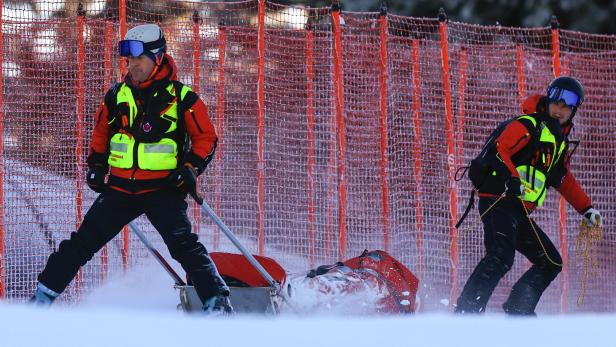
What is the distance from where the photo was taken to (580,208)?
797 centimetres

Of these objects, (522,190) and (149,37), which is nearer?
(149,37)

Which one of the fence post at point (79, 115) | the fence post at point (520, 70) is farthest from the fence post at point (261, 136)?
the fence post at point (520, 70)

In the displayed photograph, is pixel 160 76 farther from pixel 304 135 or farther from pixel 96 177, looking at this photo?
pixel 304 135

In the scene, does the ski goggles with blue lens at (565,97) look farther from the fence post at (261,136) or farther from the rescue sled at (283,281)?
A: the fence post at (261,136)

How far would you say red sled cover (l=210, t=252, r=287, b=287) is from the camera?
7.25 meters

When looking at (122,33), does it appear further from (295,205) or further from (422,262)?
(422,262)

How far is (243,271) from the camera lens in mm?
7293

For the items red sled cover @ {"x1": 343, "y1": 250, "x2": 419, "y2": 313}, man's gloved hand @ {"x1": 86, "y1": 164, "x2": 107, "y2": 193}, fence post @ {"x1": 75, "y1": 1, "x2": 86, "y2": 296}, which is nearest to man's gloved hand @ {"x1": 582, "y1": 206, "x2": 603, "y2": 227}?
red sled cover @ {"x1": 343, "y1": 250, "x2": 419, "y2": 313}

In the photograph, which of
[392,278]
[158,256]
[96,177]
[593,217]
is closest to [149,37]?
[96,177]

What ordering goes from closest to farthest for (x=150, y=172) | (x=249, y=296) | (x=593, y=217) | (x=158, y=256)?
A: (x=150, y=172) → (x=158, y=256) → (x=249, y=296) → (x=593, y=217)

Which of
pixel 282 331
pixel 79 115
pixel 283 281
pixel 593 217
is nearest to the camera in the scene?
pixel 282 331

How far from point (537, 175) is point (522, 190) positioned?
331 millimetres

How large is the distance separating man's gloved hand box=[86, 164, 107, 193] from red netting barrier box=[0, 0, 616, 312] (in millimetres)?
2199

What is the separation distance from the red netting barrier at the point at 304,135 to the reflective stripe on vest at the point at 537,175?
219 cm
